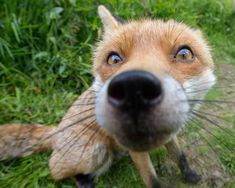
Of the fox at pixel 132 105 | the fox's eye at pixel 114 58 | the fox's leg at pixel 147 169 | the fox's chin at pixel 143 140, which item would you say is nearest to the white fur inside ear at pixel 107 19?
the fox at pixel 132 105

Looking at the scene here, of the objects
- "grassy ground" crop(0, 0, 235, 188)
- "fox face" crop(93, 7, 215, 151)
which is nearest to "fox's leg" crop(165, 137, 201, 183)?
"grassy ground" crop(0, 0, 235, 188)

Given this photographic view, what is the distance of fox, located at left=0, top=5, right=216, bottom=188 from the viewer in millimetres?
1918

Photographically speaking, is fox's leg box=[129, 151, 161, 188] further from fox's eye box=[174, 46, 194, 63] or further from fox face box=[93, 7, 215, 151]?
fox's eye box=[174, 46, 194, 63]

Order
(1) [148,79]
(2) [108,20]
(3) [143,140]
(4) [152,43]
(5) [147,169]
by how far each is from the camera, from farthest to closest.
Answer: (2) [108,20] → (5) [147,169] → (4) [152,43] → (3) [143,140] → (1) [148,79]

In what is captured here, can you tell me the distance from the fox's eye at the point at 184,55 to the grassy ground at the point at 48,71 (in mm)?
1429

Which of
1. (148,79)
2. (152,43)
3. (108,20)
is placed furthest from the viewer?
(108,20)

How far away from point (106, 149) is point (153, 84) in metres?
1.91

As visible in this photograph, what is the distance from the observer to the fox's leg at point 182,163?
146 inches

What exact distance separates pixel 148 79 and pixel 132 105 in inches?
6.2

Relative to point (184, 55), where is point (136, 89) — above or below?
above

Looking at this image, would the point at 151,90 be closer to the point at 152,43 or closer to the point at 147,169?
the point at 152,43

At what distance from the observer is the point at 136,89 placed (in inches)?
71.6

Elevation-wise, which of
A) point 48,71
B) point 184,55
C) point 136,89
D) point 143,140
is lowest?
point 48,71

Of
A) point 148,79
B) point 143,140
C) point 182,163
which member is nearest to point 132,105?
point 148,79
